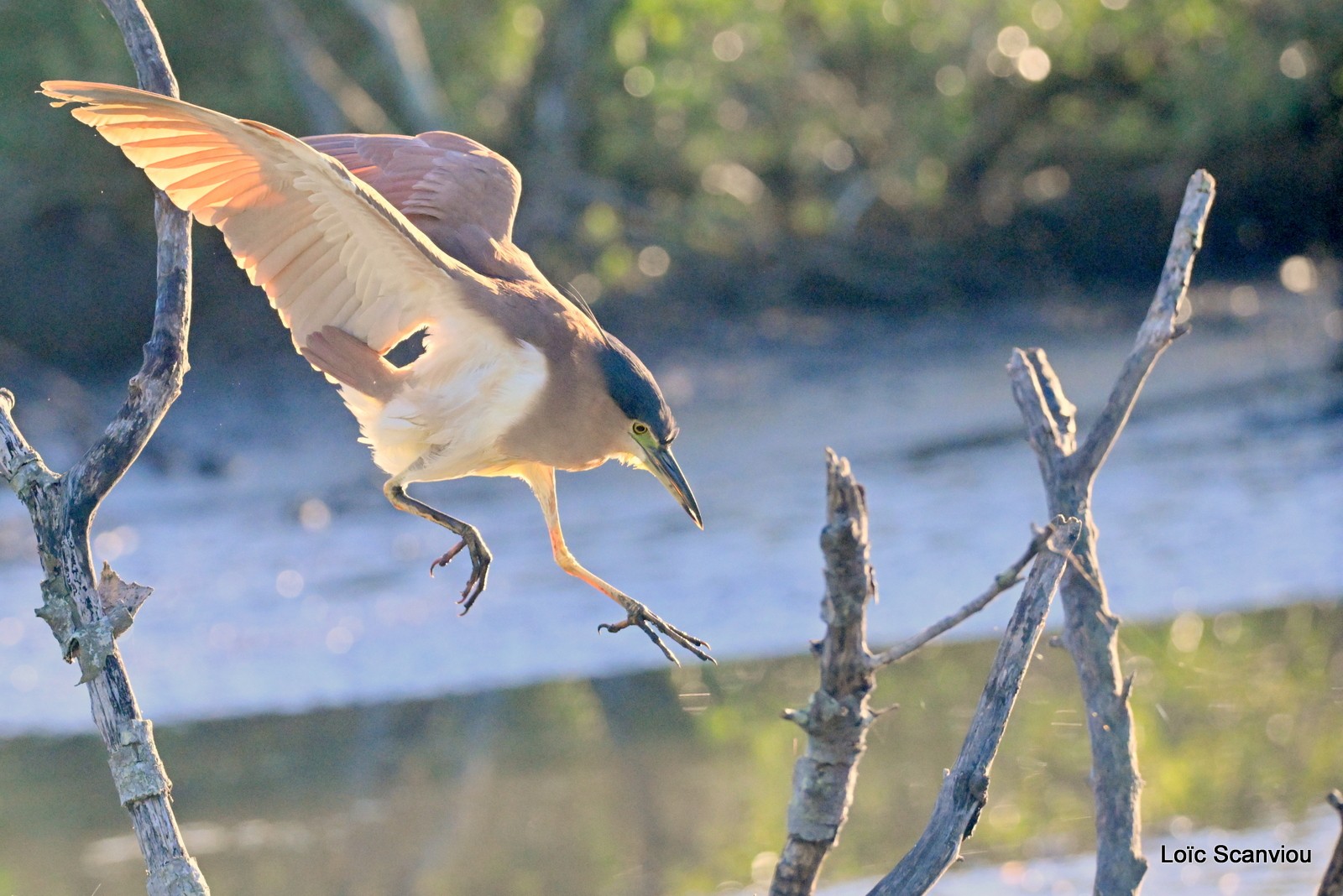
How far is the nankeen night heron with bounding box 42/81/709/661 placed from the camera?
3.12 metres

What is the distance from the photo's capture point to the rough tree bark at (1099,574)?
3.36m

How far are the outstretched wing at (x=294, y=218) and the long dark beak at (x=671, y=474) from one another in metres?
0.44

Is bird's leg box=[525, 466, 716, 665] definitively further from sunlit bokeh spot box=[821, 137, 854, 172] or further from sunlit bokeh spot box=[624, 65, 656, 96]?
sunlit bokeh spot box=[821, 137, 854, 172]

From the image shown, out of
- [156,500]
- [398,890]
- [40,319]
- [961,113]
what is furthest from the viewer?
[961,113]

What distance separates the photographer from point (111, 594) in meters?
2.89

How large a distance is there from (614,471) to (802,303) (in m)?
2.96

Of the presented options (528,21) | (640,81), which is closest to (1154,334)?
(640,81)

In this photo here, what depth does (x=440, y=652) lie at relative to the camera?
7230mm

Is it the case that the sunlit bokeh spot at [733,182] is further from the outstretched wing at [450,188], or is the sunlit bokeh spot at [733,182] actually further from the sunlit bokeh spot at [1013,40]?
the outstretched wing at [450,188]

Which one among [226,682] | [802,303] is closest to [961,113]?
[802,303]

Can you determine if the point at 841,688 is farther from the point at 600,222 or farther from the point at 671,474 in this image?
the point at 600,222

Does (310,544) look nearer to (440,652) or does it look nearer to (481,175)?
(440,652)

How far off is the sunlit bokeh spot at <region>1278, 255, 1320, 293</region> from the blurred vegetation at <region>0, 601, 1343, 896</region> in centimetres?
600

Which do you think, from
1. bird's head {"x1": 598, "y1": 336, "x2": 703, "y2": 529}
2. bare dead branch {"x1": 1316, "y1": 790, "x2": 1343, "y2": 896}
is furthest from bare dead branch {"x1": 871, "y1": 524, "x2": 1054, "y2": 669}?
bird's head {"x1": 598, "y1": 336, "x2": 703, "y2": 529}
